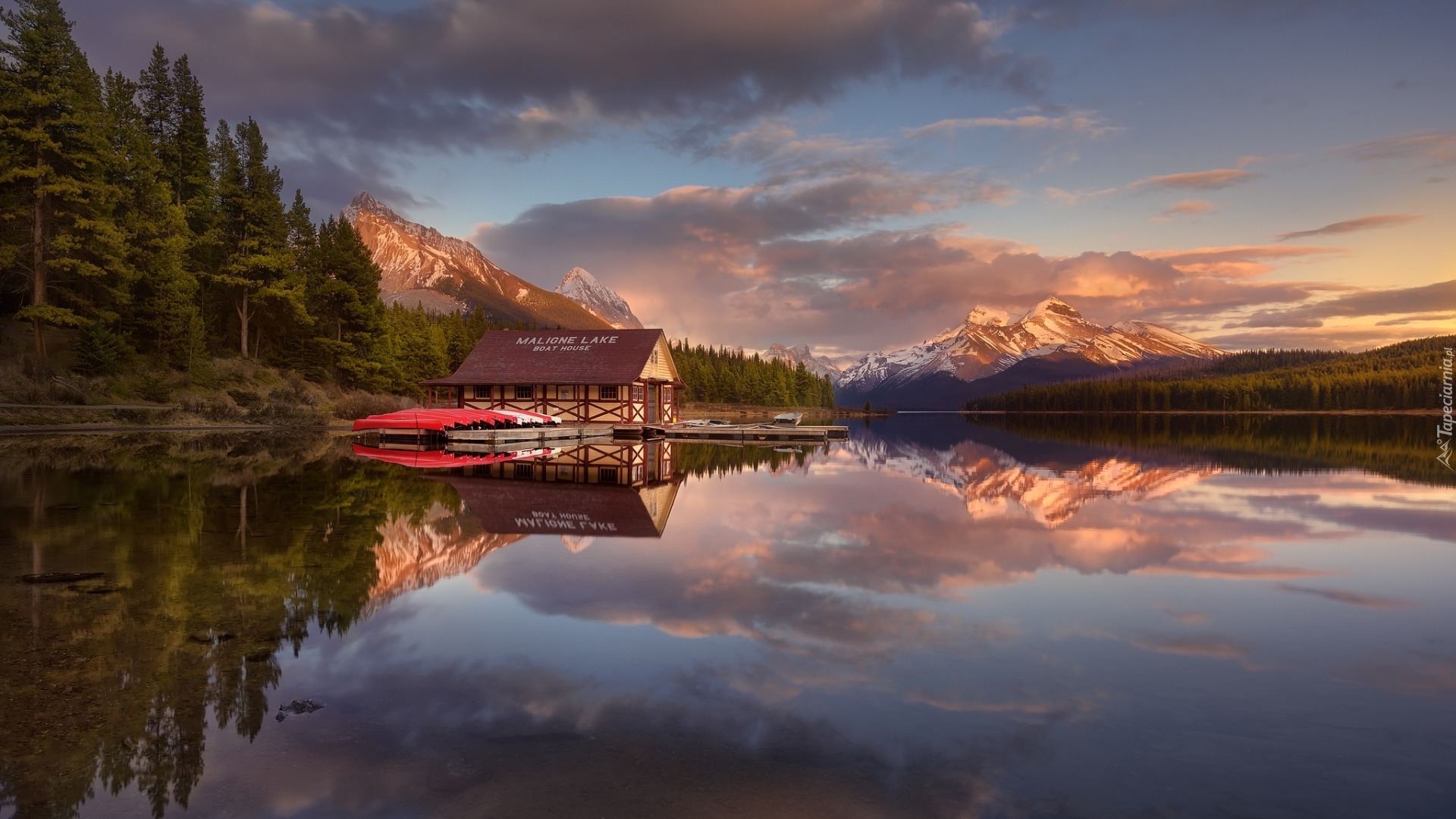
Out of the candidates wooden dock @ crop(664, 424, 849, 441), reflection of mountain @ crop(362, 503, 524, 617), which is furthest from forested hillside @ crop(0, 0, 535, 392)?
reflection of mountain @ crop(362, 503, 524, 617)

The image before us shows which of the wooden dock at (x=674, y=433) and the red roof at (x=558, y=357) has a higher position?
the red roof at (x=558, y=357)

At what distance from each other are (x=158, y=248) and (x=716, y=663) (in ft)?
176

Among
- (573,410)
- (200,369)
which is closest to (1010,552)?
(573,410)

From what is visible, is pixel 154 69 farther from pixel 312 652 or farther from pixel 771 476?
pixel 312 652

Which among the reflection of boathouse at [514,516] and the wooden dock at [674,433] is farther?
the wooden dock at [674,433]

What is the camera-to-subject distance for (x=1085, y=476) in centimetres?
2508

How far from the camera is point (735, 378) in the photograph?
416 ft

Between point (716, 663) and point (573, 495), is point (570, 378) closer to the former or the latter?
point (573, 495)

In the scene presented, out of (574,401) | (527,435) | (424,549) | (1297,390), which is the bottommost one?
(424,549)

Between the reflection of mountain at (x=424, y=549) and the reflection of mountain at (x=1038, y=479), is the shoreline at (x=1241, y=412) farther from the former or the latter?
the reflection of mountain at (x=424, y=549)

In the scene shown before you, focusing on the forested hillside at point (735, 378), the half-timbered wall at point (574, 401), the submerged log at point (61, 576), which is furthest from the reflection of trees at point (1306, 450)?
the forested hillside at point (735, 378)

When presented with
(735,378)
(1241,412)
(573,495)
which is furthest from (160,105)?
→ (1241,412)

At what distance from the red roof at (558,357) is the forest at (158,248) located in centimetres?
1179

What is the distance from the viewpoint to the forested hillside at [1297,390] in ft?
404
